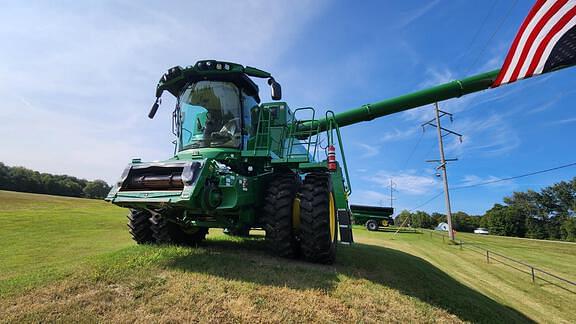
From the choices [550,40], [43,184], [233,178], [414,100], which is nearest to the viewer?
[550,40]

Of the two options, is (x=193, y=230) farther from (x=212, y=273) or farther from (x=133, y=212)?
(x=212, y=273)

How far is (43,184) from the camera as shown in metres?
57.9

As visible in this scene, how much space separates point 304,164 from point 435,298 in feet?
10.2

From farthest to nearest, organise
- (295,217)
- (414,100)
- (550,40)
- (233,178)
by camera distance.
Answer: (414,100) < (295,217) < (233,178) < (550,40)

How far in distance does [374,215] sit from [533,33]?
2667cm

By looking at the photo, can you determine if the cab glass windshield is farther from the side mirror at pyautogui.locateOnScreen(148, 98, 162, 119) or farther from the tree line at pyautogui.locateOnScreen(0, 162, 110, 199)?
the tree line at pyautogui.locateOnScreen(0, 162, 110, 199)

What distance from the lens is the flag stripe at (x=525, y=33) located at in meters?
Result: 2.72

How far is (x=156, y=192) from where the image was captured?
14.7 feet

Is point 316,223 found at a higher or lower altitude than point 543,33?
lower

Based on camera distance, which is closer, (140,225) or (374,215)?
(140,225)

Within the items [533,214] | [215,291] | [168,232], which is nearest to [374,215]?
[168,232]

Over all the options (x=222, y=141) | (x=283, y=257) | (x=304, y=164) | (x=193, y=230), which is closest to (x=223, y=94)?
(x=222, y=141)

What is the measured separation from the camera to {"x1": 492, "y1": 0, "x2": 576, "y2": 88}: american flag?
8.53 ft

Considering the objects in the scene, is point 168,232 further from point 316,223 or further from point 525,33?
point 525,33
